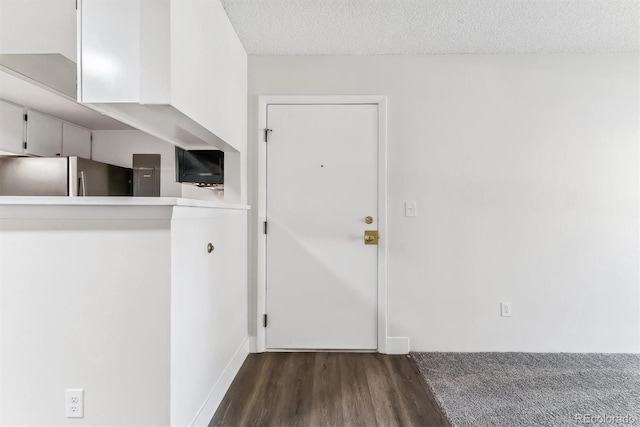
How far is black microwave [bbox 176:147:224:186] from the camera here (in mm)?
2680

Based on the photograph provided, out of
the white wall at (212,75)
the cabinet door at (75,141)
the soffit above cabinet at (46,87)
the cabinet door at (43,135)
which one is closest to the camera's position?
the white wall at (212,75)

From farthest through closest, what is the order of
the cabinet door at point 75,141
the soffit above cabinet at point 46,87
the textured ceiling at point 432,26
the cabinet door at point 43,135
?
the cabinet door at point 75,141, the cabinet door at point 43,135, the textured ceiling at point 432,26, the soffit above cabinet at point 46,87

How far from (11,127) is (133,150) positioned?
101cm

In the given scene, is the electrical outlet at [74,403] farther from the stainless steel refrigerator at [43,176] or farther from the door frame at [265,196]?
the stainless steel refrigerator at [43,176]

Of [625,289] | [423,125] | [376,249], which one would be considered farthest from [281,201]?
[625,289]

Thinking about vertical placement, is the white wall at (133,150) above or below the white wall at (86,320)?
above

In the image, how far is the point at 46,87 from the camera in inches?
80.3

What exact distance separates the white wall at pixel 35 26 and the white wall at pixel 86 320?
0.81 metres

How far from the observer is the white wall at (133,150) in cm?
360

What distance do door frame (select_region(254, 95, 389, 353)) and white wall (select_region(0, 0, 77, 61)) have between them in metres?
1.33

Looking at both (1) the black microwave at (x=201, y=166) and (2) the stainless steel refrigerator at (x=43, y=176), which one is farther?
(2) the stainless steel refrigerator at (x=43, y=176)

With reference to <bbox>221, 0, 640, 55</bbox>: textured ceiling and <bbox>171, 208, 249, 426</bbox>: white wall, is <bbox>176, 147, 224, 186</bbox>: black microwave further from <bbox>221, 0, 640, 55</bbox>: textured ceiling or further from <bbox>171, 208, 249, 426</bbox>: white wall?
<bbox>221, 0, 640, 55</bbox>: textured ceiling

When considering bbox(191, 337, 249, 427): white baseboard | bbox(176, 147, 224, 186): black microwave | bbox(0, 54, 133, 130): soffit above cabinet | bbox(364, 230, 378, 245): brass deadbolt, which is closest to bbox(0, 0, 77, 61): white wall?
bbox(0, 54, 133, 130): soffit above cabinet

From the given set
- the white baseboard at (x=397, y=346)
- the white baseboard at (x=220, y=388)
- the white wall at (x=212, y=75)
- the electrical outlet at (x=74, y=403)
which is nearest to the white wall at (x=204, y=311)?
the white baseboard at (x=220, y=388)
